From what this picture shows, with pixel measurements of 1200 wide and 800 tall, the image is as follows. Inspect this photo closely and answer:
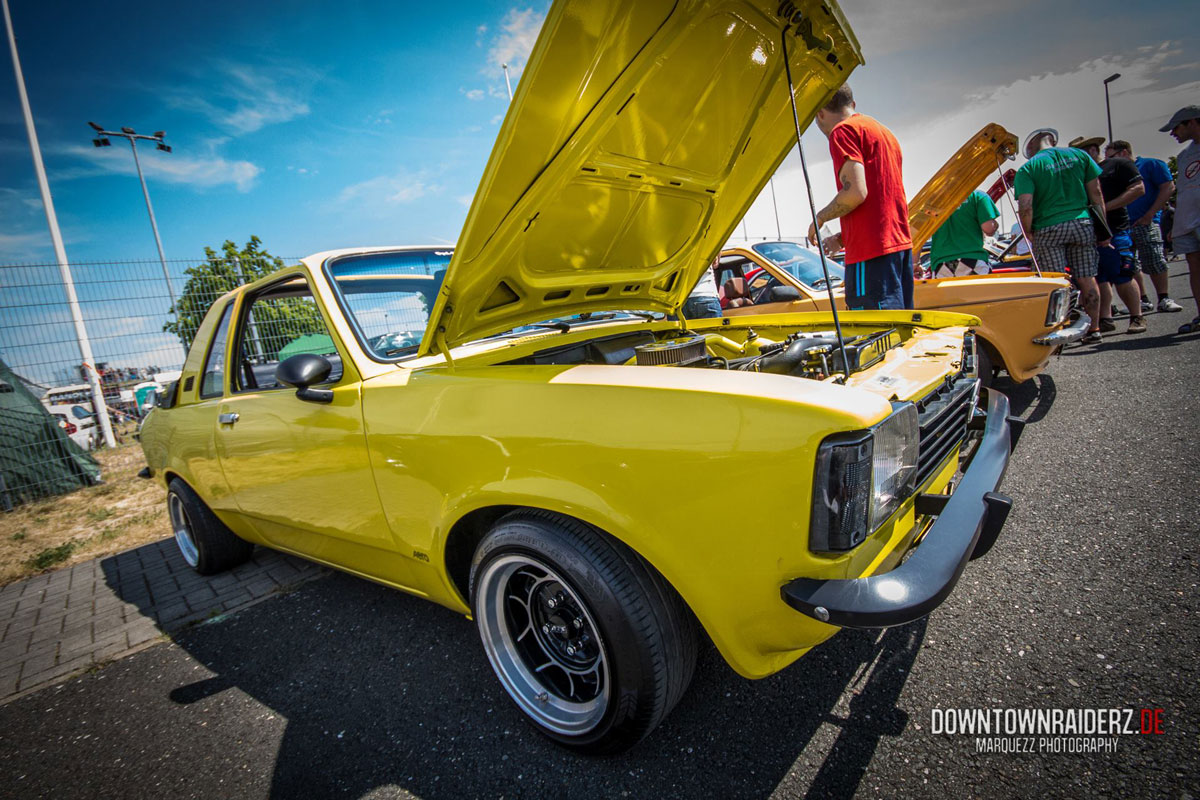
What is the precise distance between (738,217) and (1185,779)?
Answer: 94.0 inches

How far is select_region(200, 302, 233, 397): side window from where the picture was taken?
274 cm

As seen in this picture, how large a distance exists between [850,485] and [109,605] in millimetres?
4043

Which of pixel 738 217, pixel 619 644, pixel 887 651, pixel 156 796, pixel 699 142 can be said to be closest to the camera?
pixel 619 644

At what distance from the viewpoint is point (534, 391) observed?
1445mm

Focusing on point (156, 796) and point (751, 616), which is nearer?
point (751, 616)

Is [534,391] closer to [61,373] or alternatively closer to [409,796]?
[409,796]

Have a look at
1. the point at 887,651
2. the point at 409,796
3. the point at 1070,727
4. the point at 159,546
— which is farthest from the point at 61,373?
the point at 1070,727

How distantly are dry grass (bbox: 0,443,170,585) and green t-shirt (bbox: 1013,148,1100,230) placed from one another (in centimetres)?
832

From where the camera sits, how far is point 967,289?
3855 millimetres

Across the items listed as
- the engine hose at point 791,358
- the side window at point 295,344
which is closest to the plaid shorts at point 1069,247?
the engine hose at point 791,358

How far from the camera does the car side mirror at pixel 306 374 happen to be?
1.81 metres

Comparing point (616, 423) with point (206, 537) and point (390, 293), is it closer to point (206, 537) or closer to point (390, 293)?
point (390, 293)

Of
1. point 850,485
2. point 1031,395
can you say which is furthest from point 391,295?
point 1031,395

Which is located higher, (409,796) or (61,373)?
(61,373)
